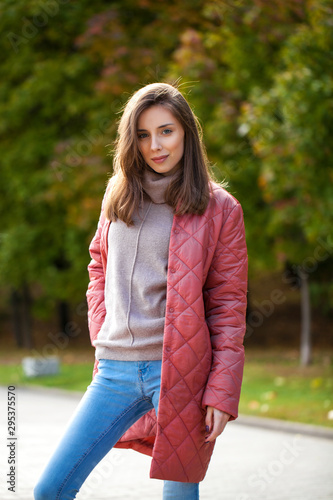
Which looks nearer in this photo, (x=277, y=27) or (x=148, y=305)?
(x=148, y=305)

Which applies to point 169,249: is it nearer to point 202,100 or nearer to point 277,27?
point 277,27

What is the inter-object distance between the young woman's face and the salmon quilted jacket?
0.25 m

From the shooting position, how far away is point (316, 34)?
8.83 meters

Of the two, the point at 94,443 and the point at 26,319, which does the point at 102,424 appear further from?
the point at 26,319

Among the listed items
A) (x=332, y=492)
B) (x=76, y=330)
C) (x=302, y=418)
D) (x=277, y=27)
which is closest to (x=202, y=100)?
(x=277, y=27)

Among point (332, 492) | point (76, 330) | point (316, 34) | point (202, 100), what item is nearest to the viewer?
point (332, 492)

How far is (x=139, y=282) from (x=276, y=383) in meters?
9.91

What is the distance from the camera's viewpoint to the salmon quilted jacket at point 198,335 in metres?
3.01

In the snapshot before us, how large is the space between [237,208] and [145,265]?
454mm

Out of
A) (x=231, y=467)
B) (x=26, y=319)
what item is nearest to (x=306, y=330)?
(x=231, y=467)

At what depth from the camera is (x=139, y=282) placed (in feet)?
10.3

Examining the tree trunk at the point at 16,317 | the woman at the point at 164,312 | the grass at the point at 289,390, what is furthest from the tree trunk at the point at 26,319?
the woman at the point at 164,312

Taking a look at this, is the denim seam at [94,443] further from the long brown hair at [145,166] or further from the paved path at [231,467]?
the paved path at [231,467]

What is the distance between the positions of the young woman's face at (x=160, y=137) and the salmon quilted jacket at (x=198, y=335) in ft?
0.82
